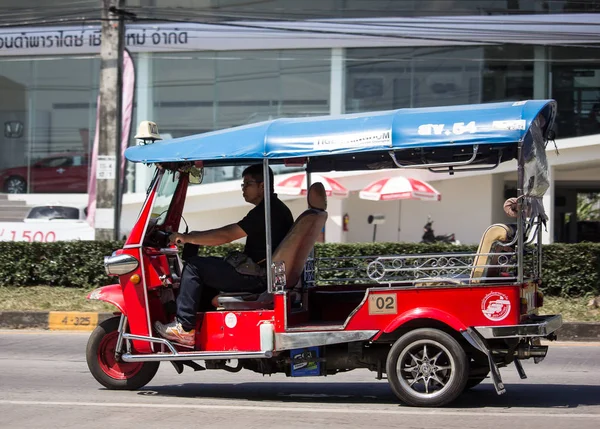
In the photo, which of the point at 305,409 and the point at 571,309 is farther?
the point at 571,309

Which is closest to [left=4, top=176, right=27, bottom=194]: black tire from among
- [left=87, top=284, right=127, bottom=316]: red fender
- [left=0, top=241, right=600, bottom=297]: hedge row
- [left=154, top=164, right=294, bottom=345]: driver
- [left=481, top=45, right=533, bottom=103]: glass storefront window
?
[left=0, top=241, right=600, bottom=297]: hedge row

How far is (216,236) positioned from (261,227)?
40 centimetres

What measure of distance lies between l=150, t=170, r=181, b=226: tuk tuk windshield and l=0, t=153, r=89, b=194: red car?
63.5 feet

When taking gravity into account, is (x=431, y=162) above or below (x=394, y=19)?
below

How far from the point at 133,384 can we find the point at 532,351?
11.6 feet

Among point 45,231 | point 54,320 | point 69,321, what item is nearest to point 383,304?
point 69,321

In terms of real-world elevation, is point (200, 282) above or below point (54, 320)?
above

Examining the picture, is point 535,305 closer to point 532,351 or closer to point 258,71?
point 532,351

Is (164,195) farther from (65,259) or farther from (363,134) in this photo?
(65,259)

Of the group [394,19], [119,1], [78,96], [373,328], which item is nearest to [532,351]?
[373,328]

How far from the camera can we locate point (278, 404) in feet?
24.8

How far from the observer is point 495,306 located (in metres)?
7.01

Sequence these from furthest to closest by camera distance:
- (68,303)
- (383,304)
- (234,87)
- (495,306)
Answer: (234,87) < (68,303) < (383,304) < (495,306)

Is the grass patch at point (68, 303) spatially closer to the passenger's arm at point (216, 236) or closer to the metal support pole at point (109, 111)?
→ the metal support pole at point (109, 111)
